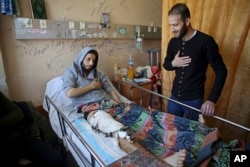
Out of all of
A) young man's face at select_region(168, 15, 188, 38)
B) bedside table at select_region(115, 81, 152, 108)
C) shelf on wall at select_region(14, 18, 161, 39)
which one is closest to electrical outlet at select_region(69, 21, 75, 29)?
shelf on wall at select_region(14, 18, 161, 39)

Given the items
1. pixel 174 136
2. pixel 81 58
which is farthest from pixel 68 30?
pixel 174 136

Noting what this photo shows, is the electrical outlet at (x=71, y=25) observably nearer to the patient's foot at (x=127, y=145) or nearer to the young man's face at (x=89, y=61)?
the young man's face at (x=89, y=61)

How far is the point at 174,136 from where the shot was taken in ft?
4.08

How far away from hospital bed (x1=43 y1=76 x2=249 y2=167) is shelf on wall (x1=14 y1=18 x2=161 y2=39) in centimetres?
49

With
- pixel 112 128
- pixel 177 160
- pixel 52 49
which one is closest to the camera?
pixel 177 160

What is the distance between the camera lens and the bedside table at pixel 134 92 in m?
2.32

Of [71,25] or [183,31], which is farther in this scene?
[71,25]

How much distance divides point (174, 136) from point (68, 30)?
62.4 inches

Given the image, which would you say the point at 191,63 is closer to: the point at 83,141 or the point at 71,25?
the point at 83,141

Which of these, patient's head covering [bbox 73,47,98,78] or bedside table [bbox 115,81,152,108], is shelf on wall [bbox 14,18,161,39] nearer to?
patient's head covering [bbox 73,47,98,78]

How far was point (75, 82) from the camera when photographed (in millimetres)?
1795

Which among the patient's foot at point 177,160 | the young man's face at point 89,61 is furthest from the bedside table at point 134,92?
the patient's foot at point 177,160

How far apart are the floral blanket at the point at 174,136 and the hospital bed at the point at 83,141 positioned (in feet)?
0.63

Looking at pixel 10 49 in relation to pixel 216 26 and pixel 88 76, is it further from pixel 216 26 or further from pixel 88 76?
pixel 216 26
